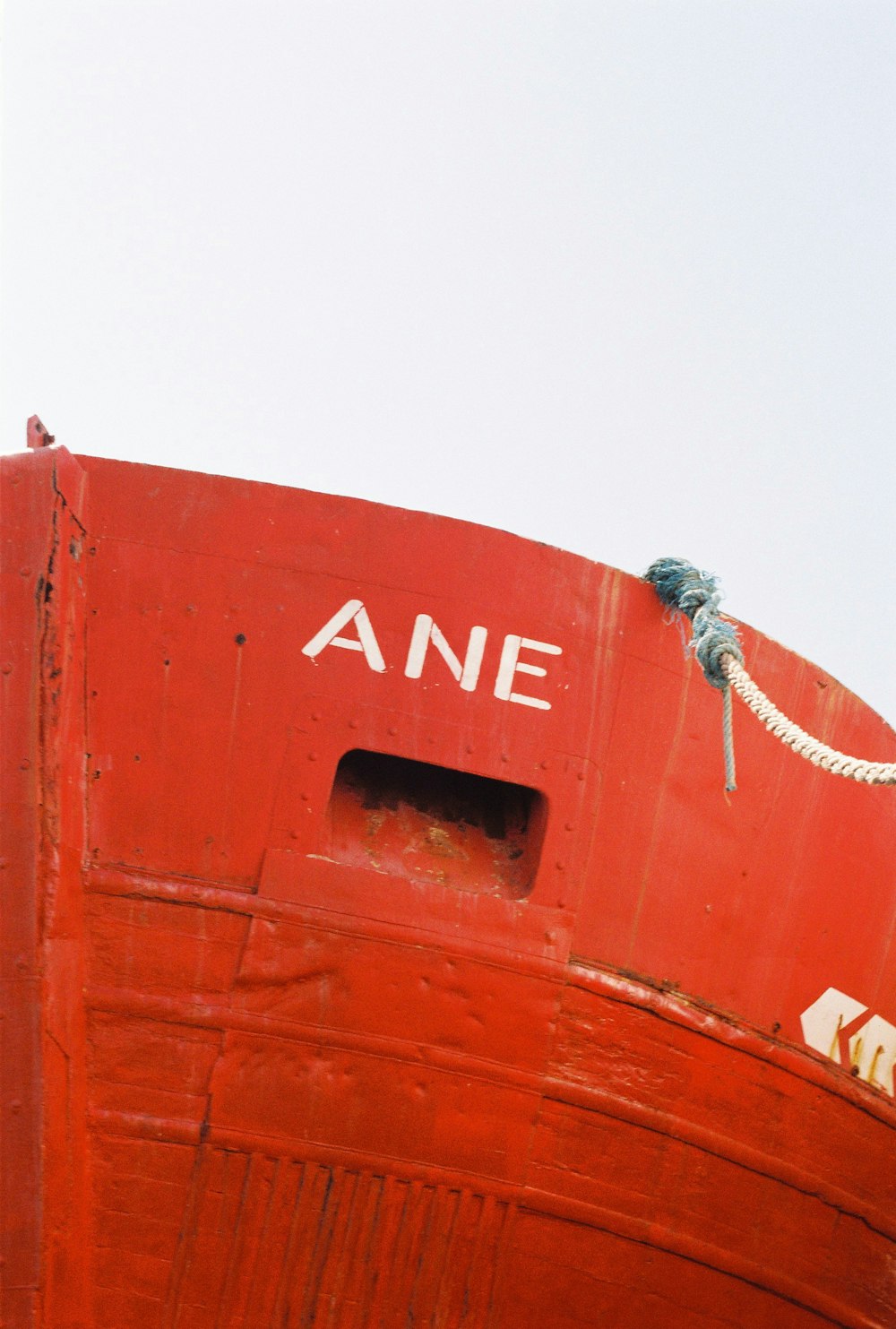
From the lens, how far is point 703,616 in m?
4.21

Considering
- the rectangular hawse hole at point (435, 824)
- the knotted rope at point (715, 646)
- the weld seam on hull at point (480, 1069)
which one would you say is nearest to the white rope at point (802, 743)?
the knotted rope at point (715, 646)

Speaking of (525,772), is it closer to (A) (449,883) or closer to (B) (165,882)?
(A) (449,883)

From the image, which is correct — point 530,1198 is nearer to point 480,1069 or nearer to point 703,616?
point 480,1069

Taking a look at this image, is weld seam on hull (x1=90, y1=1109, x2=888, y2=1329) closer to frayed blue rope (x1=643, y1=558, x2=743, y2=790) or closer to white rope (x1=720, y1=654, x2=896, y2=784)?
frayed blue rope (x1=643, y1=558, x2=743, y2=790)

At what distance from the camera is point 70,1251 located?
3752 mm

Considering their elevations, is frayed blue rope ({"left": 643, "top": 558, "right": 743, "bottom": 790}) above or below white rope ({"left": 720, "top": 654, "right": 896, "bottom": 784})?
above

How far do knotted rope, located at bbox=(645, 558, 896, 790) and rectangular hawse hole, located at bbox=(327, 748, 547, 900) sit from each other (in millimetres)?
692

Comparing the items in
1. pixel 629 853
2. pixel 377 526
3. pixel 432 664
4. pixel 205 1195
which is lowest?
pixel 205 1195

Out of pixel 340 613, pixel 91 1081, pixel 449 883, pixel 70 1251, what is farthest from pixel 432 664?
pixel 70 1251

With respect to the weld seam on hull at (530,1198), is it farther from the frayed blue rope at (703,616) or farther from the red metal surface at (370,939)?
the frayed blue rope at (703,616)

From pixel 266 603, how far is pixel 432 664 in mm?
563

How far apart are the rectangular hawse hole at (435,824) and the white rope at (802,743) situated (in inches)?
29.9

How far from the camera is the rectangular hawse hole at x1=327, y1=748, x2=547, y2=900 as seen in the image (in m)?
4.21

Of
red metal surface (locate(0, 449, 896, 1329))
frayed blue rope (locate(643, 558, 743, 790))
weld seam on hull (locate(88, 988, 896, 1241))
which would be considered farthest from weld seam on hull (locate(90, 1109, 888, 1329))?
frayed blue rope (locate(643, 558, 743, 790))
